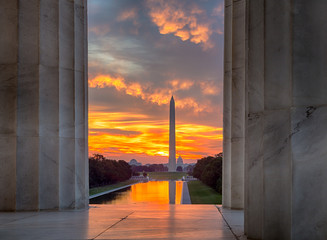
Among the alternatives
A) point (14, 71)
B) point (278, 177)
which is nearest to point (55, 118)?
point (14, 71)

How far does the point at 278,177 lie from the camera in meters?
13.9

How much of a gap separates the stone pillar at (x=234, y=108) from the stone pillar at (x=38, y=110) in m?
9.23

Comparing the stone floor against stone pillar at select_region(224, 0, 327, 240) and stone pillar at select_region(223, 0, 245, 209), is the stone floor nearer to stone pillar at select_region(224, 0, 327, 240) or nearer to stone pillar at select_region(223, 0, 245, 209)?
stone pillar at select_region(223, 0, 245, 209)

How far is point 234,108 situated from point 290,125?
36.1 ft

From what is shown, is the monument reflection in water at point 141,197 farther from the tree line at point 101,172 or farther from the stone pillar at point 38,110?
the stone pillar at point 38,110

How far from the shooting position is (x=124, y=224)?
17.9 metres

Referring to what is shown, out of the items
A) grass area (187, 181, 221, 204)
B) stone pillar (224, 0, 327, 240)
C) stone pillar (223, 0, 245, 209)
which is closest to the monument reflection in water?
grass area (187, 181, 221, 204)

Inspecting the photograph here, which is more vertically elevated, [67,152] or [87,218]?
[67,152]

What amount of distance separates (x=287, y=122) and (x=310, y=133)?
83 centimetres

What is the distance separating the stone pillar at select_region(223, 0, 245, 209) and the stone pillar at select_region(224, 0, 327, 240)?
9499 millimetres

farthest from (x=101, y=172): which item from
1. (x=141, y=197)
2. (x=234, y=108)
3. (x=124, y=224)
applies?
(x=124, y=224)

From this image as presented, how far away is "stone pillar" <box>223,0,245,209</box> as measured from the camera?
24.2 m

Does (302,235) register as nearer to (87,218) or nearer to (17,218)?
(87,218)

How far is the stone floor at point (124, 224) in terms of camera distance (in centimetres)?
1545
